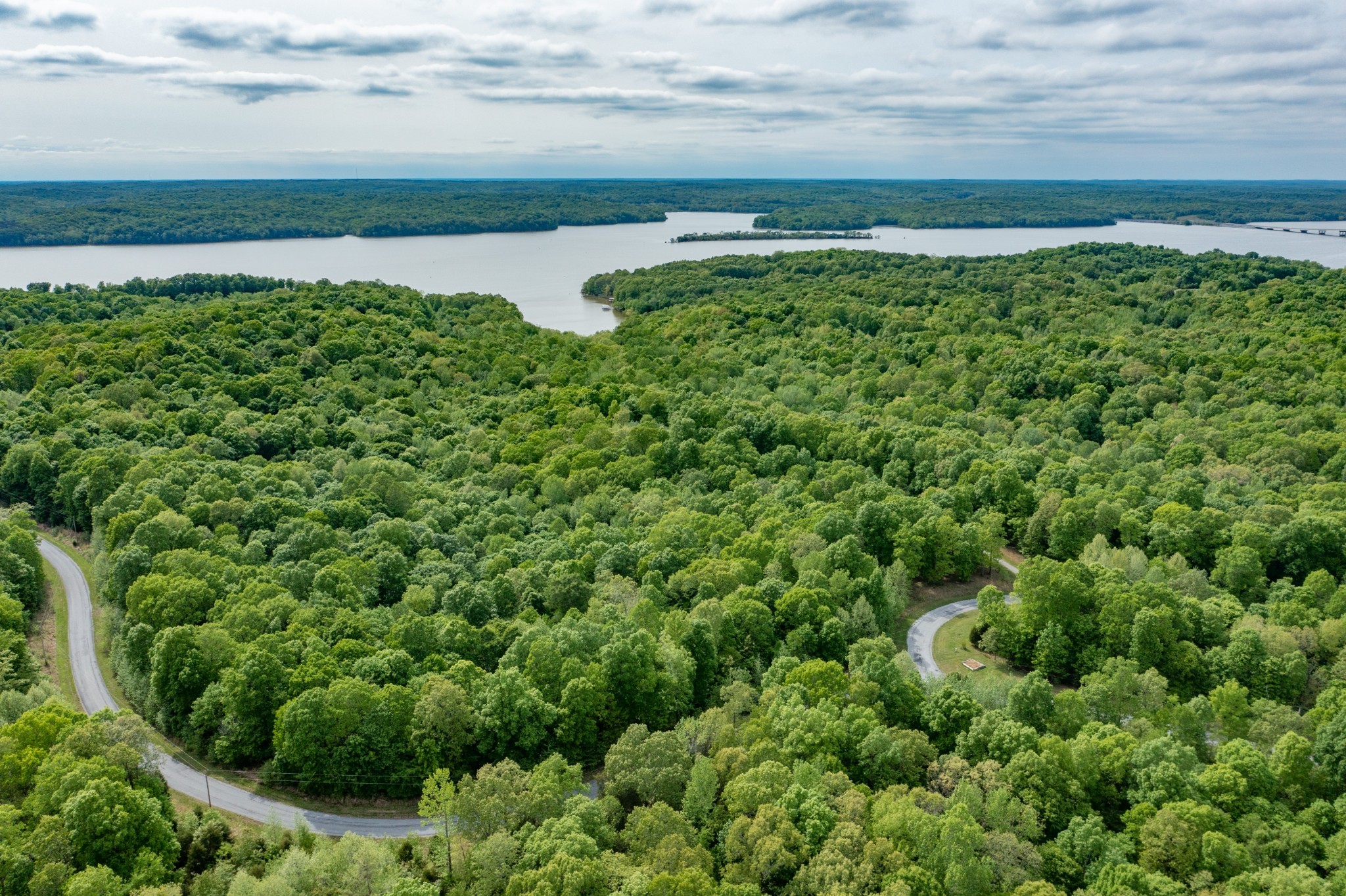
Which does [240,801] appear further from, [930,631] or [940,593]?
[940,593]


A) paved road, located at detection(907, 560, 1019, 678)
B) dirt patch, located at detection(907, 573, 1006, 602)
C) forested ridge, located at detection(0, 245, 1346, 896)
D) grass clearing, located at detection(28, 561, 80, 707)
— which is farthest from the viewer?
dirt patch, located at detection(907, 573, 1006, 602)

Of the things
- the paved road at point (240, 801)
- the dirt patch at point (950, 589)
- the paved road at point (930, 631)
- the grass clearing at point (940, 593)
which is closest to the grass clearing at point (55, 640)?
the paved road at point (240, 801)

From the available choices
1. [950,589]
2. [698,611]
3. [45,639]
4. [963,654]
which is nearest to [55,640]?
[45,639]

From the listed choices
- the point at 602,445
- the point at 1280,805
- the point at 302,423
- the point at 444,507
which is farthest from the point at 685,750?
the point at 302,423

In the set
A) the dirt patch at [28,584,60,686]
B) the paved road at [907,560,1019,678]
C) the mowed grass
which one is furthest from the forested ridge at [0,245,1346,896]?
the dirt patch at [28,584,60,686]

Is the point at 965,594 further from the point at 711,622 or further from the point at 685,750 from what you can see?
the point at 685,750

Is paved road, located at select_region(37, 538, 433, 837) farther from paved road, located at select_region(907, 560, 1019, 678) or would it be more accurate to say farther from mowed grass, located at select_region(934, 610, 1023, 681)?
mowed grass, located at select_region(934, 610, 1023, 681)
